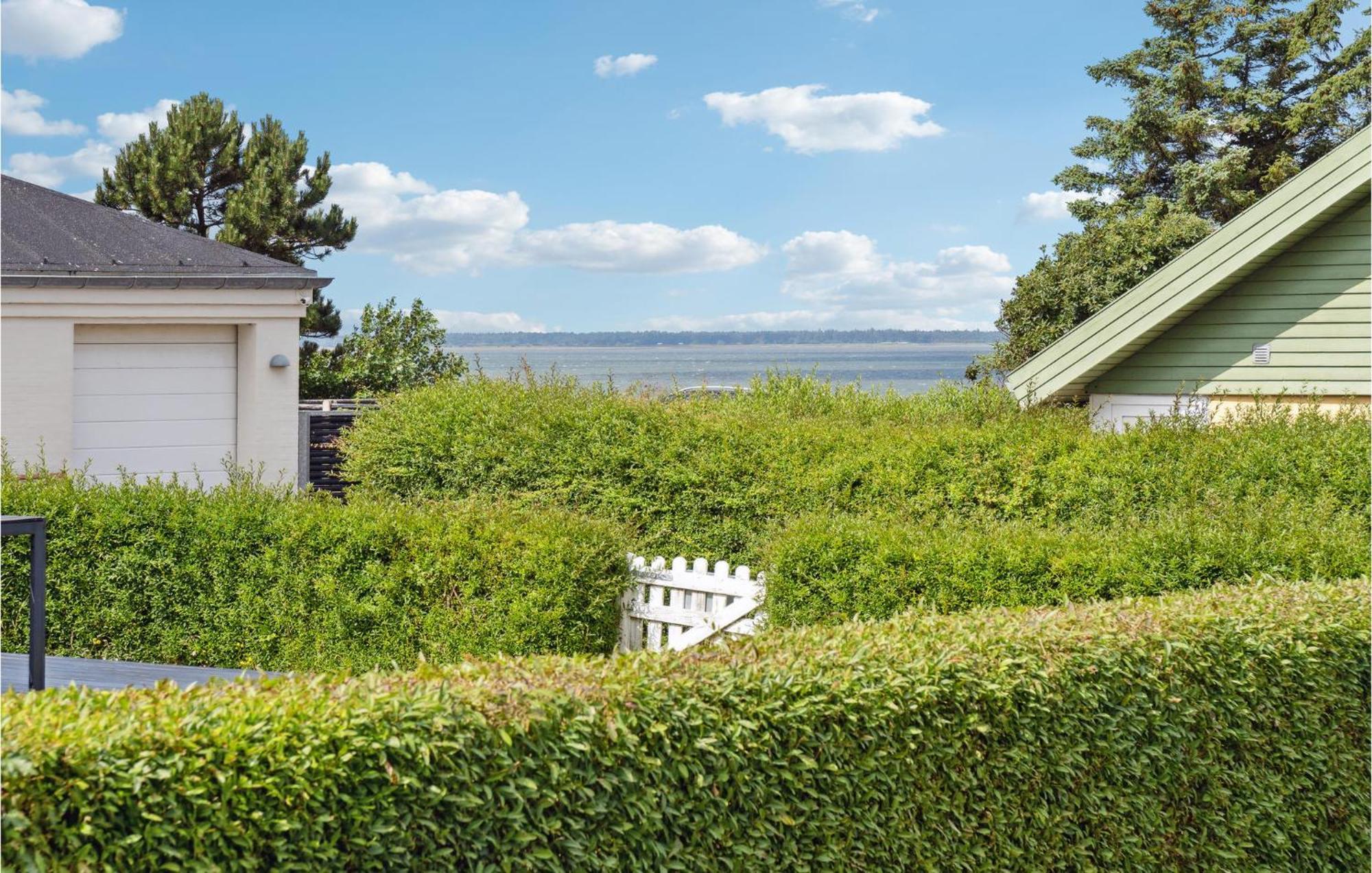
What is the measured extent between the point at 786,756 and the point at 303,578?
4.86 m

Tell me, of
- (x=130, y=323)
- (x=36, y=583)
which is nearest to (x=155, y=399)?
(x=130, y=323)

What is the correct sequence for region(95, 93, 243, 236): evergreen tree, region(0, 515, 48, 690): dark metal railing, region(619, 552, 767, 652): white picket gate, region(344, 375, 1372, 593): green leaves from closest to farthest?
1. region(0, 515, 48, 690): dark metal railing
2. region(344, 375, 1372, 593): green leaves
3. region(619, 552, 767, 652): white picket gate
4. region(95, 93, 243, 236): evergreen tree

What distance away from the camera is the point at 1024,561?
241 inches

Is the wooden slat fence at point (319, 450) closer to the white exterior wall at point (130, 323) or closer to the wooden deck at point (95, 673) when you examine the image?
the white exterior wall at point (130, 323)

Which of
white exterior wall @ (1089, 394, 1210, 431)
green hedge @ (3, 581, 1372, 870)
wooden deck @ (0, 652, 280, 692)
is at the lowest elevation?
wooden deck @ (0, 652, 280, 692)

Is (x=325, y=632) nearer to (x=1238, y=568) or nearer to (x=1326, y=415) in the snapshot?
(x=1238, y=568)

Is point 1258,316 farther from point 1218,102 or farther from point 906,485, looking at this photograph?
point 1218,102

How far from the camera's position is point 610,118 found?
1510 inches

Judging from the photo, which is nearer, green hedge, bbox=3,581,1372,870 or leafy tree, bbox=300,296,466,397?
green hedge, bbox=3,581,1372,870

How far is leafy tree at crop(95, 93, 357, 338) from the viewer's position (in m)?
33.4

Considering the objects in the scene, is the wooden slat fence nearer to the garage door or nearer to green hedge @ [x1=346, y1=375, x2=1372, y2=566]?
the garage door

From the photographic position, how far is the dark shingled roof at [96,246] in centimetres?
1228

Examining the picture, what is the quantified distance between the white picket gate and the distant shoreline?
3846 inches

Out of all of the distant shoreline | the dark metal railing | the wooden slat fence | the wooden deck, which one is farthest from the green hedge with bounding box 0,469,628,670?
the distant shoreline
